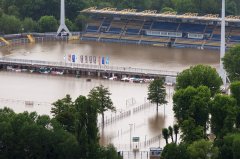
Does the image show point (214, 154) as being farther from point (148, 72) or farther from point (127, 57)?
point (127, 57)

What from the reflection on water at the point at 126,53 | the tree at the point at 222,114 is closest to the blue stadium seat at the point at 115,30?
the reflection on water at the point at 126,53

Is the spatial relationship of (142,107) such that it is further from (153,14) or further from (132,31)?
(132,31)

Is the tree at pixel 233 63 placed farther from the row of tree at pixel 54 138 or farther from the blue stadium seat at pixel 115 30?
the blue stadium seat at pixel 115 30

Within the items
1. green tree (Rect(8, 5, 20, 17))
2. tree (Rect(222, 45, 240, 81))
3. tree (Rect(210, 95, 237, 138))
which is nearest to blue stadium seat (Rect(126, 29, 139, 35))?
green tree (Rect(8, 5, 20, 17))

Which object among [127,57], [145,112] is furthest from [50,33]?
[145,112]

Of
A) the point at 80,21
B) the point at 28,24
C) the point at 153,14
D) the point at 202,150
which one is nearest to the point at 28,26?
the point at 28,24

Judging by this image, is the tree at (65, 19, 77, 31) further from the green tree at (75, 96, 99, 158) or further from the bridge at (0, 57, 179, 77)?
the green tree at (75, 96, 99, 158)
